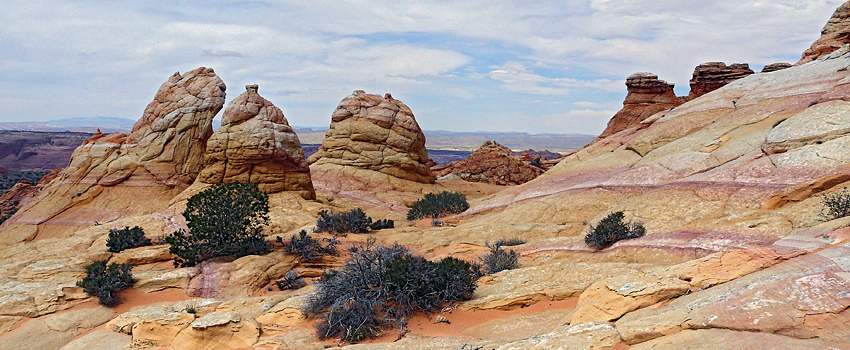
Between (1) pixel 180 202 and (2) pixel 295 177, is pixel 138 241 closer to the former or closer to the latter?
(1) pixel 180 202

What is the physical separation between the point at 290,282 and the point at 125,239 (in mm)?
6402

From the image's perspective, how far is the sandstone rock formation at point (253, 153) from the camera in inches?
776

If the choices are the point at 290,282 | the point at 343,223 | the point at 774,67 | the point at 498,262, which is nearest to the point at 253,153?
the point at 343,223

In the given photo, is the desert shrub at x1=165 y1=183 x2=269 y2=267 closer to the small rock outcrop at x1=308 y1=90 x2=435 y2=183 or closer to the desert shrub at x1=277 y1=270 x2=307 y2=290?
the desert shrub at x1=277 y1=270 x2=307 y2=290

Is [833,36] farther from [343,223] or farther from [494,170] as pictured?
[343,223]

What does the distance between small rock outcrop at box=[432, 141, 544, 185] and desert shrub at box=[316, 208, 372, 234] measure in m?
23.4

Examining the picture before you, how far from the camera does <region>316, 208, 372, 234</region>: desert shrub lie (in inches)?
620

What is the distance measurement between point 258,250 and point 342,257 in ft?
7.47

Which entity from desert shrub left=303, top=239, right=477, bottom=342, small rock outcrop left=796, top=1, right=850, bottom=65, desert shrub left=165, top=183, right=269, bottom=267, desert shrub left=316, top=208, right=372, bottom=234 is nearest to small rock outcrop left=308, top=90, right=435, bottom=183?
desert shrub left=316, top=208, right=372, bottom=234

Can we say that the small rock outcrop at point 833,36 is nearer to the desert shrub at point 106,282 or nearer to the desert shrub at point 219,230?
the desert shrub at point 219,230

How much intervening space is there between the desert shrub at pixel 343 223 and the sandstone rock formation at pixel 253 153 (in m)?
3.93

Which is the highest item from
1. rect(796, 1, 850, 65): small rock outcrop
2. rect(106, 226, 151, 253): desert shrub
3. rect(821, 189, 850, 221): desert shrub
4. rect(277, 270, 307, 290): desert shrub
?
rect(796, 1, 850, 65): small rock outcrop

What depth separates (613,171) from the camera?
55.6 ft

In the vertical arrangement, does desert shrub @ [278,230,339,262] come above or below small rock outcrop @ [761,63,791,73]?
below
